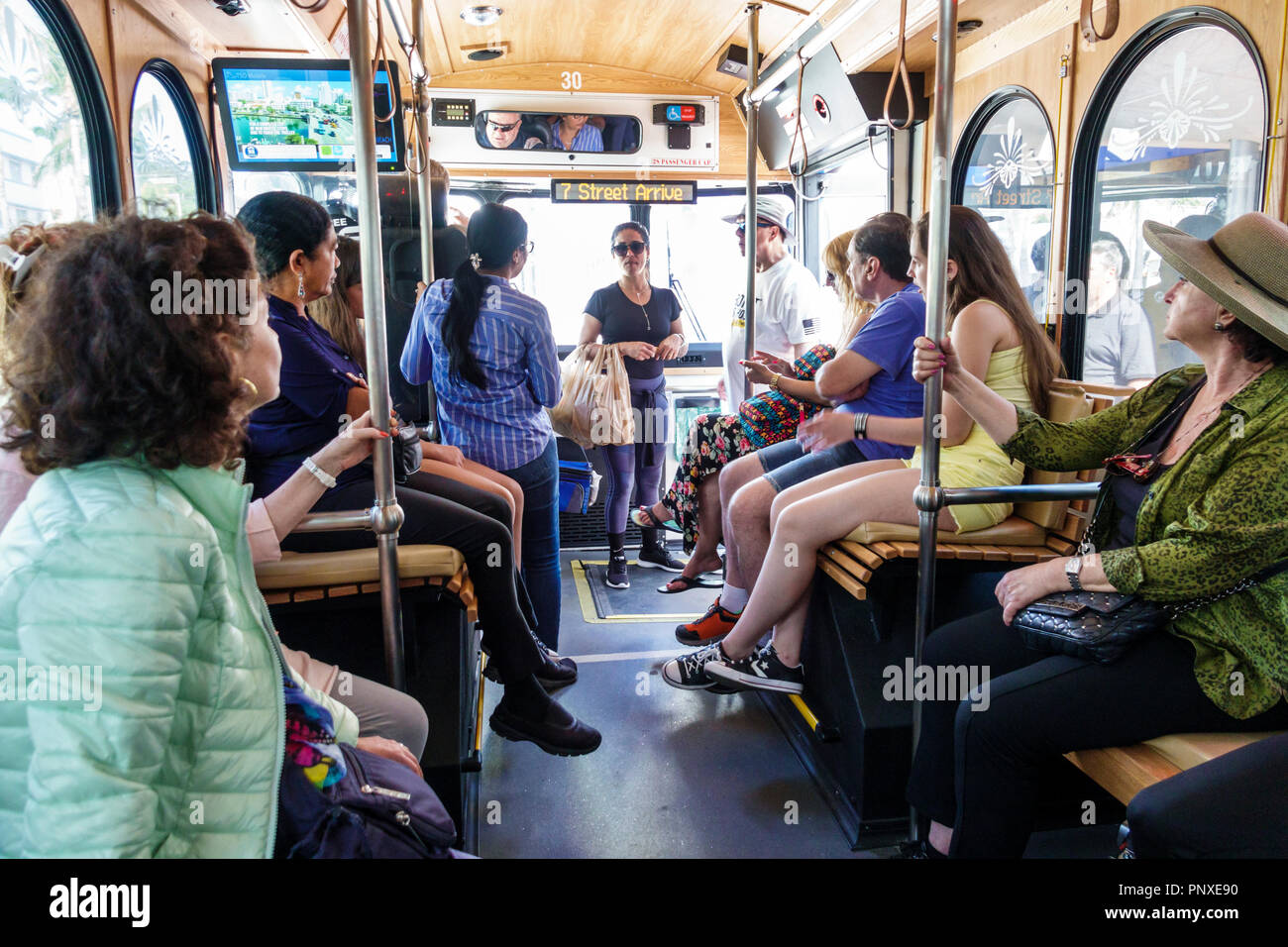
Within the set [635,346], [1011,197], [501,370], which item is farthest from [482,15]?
[1011,197]

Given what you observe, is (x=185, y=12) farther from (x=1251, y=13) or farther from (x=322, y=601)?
(x=1251, y=13)

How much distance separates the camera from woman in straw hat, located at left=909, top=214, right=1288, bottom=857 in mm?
1609

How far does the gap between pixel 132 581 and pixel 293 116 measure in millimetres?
3470

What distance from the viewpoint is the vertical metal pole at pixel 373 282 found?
1871mm

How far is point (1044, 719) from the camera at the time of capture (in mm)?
1747

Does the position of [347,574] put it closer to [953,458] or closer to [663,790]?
[663,790]

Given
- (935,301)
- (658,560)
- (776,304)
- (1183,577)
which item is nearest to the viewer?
(1183,577)

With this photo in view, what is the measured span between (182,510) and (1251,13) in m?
3.15

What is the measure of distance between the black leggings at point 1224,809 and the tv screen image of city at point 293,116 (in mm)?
3595

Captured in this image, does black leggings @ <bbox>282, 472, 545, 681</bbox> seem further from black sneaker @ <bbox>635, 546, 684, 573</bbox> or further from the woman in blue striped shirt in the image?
black sneaker @ <bbox>635, 546, 684, 573</bbox>

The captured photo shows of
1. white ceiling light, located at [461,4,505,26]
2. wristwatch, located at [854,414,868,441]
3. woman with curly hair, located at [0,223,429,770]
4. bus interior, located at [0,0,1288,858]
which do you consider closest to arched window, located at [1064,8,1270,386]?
bus interior, located at [0,0,1288,858]

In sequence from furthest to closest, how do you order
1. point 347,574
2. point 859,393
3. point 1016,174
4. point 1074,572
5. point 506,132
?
point 506,132 → point 1016,174 → point 859,393 → point 347,574 → point 1074,572

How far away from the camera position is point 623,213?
6336 millimetres

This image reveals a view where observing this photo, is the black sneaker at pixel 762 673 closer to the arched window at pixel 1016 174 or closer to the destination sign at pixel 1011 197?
the arched window at pixel 1016 174
